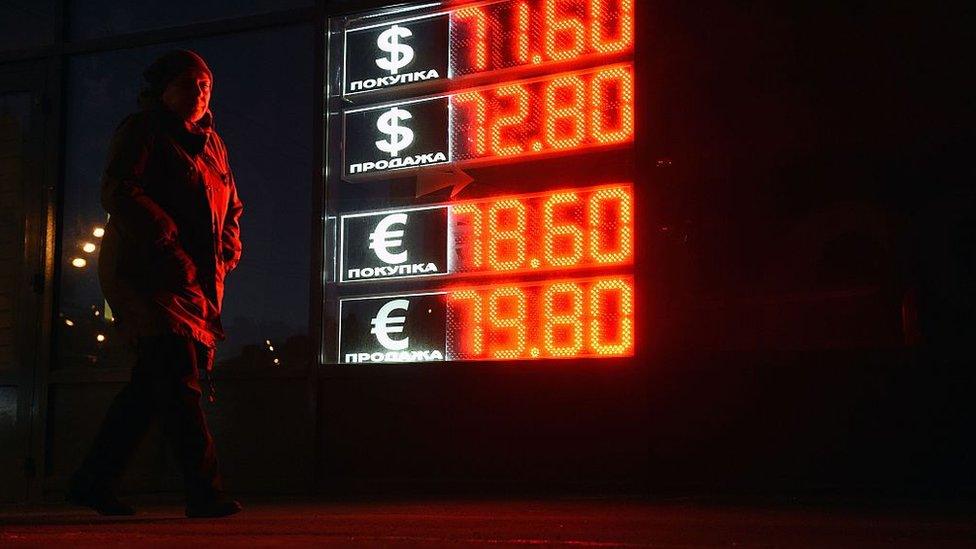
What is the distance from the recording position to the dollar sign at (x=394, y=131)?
22.1 feet

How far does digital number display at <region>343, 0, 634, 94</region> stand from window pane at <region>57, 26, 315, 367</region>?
459 mm

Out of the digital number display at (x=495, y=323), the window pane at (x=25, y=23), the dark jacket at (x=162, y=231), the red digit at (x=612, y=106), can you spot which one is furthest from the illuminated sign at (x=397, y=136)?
the window pane at (x=25, y=23)

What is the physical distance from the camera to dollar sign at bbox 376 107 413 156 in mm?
6734

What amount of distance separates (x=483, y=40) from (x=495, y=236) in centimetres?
108

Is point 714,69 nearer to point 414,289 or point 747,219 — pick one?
point 747,219

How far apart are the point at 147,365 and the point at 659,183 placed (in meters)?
2.74

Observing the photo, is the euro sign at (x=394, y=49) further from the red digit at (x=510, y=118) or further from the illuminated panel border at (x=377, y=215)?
the illuminated panel border at (x=377, y=215)

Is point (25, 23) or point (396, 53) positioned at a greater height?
point (25, 23)

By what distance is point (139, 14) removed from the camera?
7.86 meters

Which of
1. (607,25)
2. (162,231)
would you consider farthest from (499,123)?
(162,231)

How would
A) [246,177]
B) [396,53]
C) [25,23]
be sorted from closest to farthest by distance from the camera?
[396,53]
[246,177]
[25,23]

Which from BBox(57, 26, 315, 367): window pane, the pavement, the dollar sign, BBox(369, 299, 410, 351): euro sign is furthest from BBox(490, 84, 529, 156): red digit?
the pavement

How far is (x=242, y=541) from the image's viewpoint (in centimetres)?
380

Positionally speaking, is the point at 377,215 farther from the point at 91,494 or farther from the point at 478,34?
the point at 91,494
